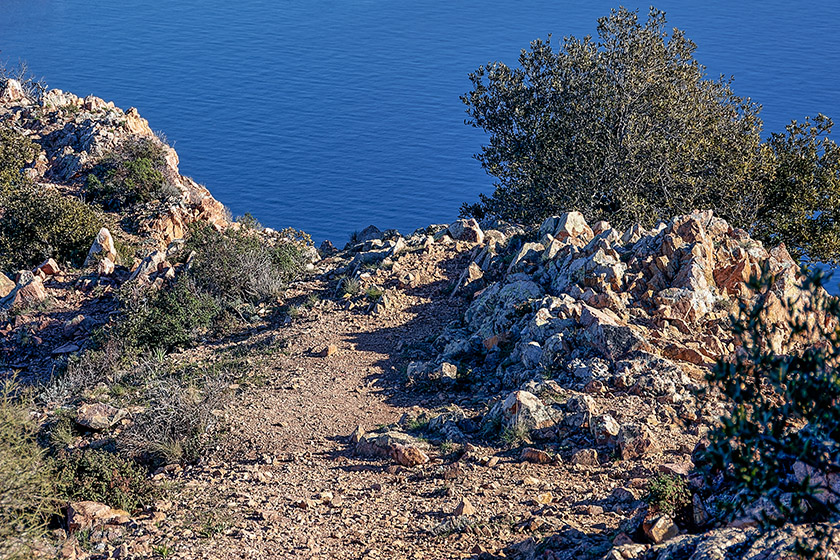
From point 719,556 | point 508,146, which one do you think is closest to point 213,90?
point 508,146

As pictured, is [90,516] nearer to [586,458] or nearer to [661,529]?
[586,458]

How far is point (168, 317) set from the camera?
63.7 ft

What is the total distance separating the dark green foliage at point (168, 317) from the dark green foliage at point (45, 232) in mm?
5704

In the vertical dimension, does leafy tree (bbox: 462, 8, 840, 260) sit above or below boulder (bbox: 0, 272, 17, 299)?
above

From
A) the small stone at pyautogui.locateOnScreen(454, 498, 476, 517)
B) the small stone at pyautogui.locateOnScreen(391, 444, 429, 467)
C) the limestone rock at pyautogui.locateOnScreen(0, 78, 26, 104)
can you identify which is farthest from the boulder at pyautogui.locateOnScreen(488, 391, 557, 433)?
the limestone rock at pyautogui.locateOnScreen(0, 78, 26, 104)

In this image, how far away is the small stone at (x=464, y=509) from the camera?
36.6 feet

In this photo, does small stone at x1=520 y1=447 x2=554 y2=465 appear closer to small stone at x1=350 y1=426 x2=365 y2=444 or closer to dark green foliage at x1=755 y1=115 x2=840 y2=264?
small stone at x1=350 y1=426 x2=365 y2=444

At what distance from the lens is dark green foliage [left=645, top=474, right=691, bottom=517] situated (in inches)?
368

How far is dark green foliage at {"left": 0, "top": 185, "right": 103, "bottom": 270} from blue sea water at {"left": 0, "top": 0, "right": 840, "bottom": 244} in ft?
85.2

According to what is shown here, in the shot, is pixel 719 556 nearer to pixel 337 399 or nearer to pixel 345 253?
pixel 337 399

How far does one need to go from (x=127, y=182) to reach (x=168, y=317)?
10395 millimetres

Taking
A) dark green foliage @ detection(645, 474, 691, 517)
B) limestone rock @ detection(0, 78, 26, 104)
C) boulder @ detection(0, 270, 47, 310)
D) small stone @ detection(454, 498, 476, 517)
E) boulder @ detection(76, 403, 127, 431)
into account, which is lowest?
small stone @ detection(454, 498, 476, 517)

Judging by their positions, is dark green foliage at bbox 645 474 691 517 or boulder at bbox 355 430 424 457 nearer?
dark green foliage at bbox 645 474 691 517

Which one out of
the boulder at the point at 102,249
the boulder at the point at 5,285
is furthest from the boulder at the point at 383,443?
the boulder at the point at 5,285
